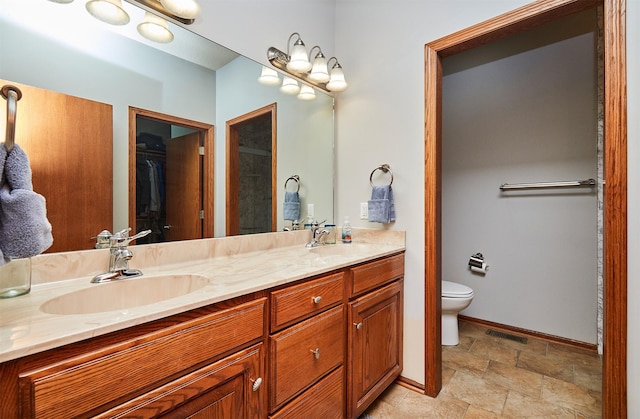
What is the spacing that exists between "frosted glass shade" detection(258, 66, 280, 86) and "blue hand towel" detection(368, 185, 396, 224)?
87 cm

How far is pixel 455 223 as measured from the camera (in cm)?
269

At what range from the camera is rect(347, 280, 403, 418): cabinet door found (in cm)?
133

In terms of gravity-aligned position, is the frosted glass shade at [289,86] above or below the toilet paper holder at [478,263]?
above

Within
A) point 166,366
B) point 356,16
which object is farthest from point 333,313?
point 356,16

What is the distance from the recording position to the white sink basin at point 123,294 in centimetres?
85

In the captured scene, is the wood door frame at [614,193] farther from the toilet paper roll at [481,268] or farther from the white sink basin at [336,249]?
the toilet paper roll at [481,268]

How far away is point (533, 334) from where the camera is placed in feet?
7.61

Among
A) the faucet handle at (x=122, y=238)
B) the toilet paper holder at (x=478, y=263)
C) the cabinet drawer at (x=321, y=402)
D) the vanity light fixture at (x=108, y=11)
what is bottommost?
the cabinet drawer at (x=321, y=402)

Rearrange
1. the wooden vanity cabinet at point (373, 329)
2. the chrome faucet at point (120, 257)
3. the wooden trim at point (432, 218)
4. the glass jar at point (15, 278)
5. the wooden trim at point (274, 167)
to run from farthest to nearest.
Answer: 1. the wooden trim at point (274, 167)
2. the wooden trim at point (432, 218)
3. the wooden vanity cabinet at point (373, 329)
4. the chrome faucet at point (120, 257)
5. the glass jar at point (15, 278)

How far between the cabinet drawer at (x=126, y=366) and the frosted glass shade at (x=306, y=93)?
4.80 feet

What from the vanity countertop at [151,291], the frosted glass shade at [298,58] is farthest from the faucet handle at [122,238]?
the frosted glass shade at [298,58]

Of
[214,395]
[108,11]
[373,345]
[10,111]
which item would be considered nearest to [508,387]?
[373,345]

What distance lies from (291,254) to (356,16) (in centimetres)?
166

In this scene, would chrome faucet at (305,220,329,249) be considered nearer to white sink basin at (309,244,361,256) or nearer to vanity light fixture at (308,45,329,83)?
white sink basin at (309,244,361,256)
